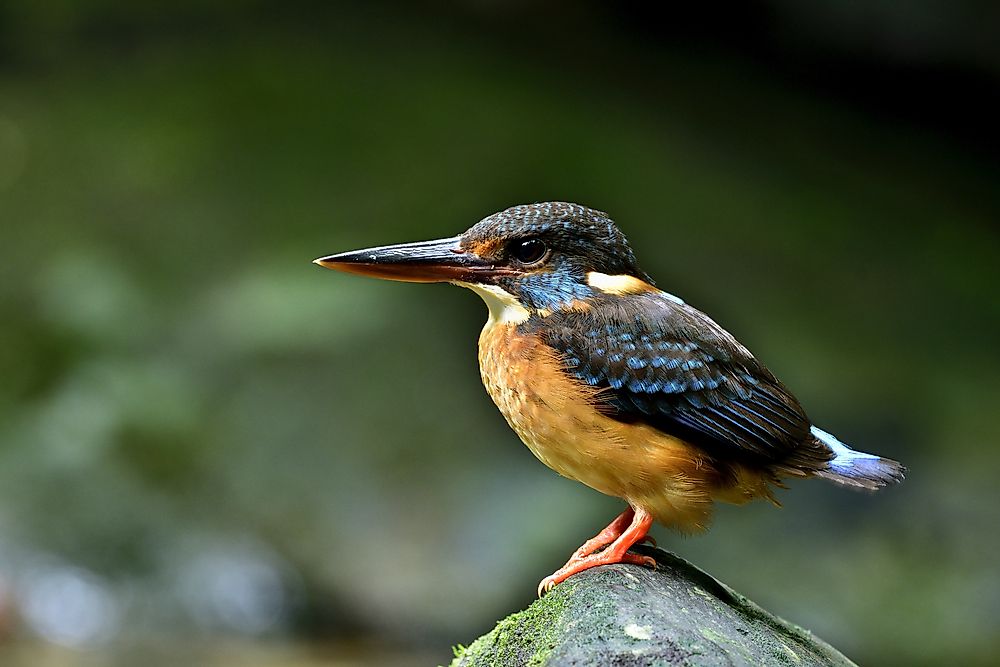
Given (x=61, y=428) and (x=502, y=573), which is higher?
(x=61, y=428)

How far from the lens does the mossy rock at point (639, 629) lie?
2.77 meters

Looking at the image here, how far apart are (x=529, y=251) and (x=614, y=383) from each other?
0.45 metres

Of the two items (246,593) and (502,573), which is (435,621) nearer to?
(502,573)

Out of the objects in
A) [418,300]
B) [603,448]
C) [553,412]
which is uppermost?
[418,300]

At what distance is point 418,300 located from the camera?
7.73 meters

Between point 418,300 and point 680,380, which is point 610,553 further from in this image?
point 418,300

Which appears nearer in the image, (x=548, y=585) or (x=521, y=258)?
(x=548, y=585)

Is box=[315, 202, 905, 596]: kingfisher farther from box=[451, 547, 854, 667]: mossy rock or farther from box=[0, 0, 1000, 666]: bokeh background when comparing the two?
box=[0, 0, 1000, 666]: bokeh background

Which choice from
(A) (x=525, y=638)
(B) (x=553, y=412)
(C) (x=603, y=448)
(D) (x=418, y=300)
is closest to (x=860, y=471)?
(C) (x=603, y=448)

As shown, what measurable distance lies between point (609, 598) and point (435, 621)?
3.89m

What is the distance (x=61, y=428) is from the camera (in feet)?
24.3

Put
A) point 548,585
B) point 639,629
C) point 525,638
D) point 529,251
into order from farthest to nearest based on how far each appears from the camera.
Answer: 1. point 529,251
2. point 548,585
3. point 525,638
4. point 639,629

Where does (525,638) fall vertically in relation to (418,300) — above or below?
below

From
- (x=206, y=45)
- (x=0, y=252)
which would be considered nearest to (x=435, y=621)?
(x=0, y=252)
